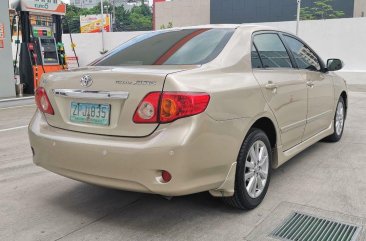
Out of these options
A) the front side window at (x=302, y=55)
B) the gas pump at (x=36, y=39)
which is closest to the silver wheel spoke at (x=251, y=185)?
the front side window at (x=302, y=55)

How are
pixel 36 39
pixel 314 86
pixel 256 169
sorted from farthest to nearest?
pixel 36 39 < pixel 314 86 < pixel 256 169

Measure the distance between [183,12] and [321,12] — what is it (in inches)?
868

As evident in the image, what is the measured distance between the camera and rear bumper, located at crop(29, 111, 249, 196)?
2912 millimetres

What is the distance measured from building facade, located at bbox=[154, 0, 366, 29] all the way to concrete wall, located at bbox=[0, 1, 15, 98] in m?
39.1

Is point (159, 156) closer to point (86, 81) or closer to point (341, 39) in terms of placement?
point (86, 81)

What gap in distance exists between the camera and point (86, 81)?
10.7 ft

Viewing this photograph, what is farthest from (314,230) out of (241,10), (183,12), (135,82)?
(183,12)

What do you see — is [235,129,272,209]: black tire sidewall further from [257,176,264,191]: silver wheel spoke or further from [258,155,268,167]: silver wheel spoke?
[258,155,268,167]: silver wheel spoke

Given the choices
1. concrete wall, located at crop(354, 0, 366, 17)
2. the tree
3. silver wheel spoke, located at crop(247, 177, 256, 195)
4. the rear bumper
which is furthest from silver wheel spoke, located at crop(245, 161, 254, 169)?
concrete wall, located at crop(354, 0, 366, 17)

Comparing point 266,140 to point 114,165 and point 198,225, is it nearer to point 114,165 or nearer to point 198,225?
point 198,225

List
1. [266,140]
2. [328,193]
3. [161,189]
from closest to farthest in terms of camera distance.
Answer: [161,189]
[266,140]
[328,193]

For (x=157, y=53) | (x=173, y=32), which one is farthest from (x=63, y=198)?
(x=173, y=32)

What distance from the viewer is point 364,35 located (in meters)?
17.9

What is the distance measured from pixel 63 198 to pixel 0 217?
0.60 m
